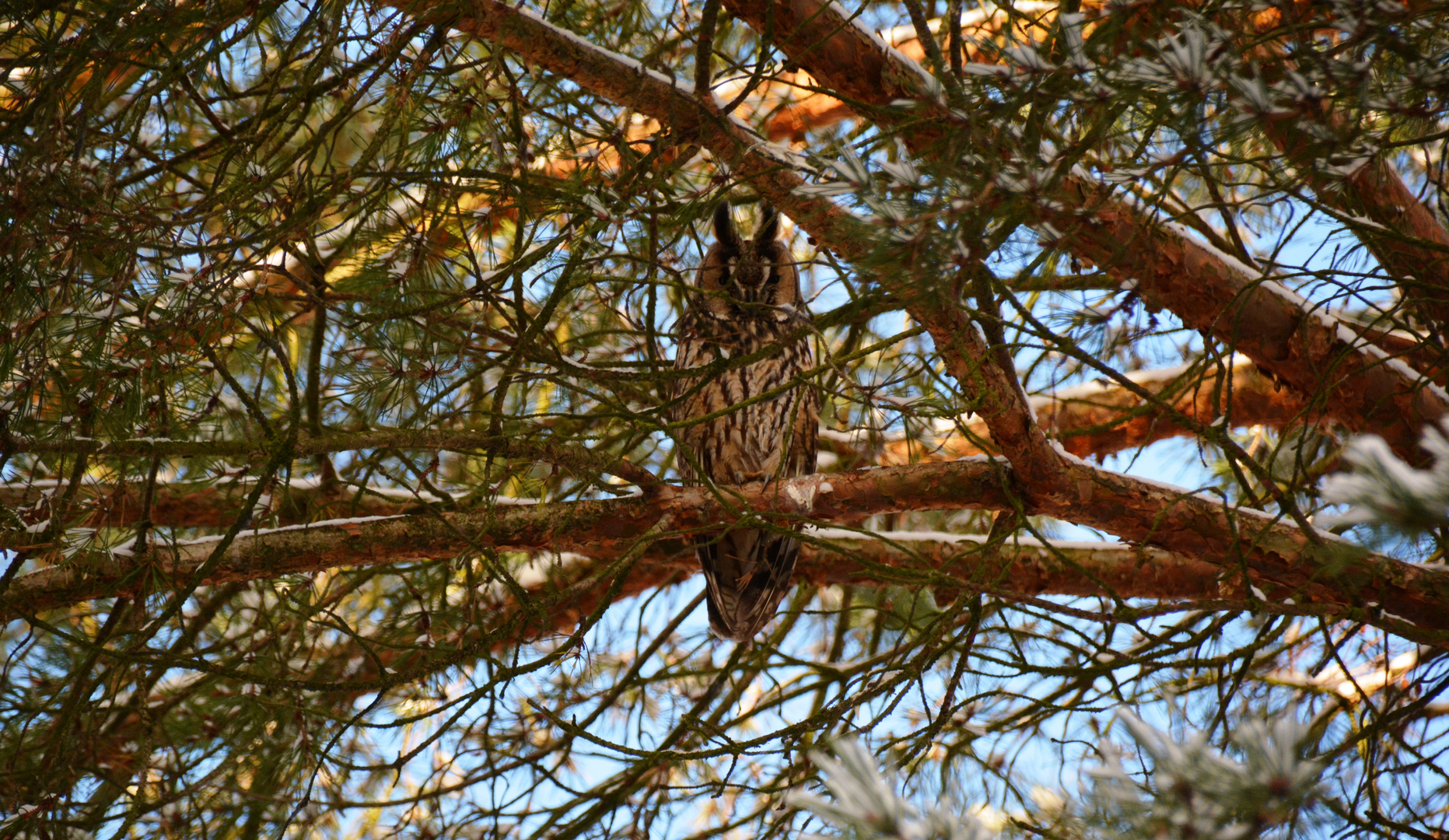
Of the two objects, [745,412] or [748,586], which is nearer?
[748,586]

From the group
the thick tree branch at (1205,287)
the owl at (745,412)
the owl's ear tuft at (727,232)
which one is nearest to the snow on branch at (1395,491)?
the thick tree branch at (1205,287)

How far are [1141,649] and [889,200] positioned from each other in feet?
4.86

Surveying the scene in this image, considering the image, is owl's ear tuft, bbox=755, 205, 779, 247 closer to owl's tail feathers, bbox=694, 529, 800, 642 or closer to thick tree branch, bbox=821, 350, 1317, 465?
thick tree branch, bbox=821, 350, 1317, 465

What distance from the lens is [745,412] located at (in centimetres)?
320

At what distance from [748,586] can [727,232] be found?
42.3 inches

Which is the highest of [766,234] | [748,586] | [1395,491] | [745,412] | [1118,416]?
[766,234]

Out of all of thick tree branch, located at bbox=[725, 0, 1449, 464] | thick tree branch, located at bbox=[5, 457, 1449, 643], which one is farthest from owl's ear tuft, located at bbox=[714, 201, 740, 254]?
thick tree branch, located at bbox=[5, 457, 1449, 643]

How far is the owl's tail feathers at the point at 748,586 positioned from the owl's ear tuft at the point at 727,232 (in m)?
0.87

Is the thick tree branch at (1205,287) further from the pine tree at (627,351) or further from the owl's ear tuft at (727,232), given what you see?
the owl's ear tuft at (727,232)

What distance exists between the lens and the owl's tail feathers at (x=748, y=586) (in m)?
2.99

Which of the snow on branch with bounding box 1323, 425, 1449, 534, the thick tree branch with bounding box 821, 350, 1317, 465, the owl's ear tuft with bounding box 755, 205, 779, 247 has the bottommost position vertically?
the snow on branch with bounding box 1323, 425, 1449, 534

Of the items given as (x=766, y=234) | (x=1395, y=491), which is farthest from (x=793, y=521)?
(x=1395, y=491)

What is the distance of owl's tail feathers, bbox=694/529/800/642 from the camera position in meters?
2.99

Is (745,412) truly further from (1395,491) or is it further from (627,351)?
(1395,491)
